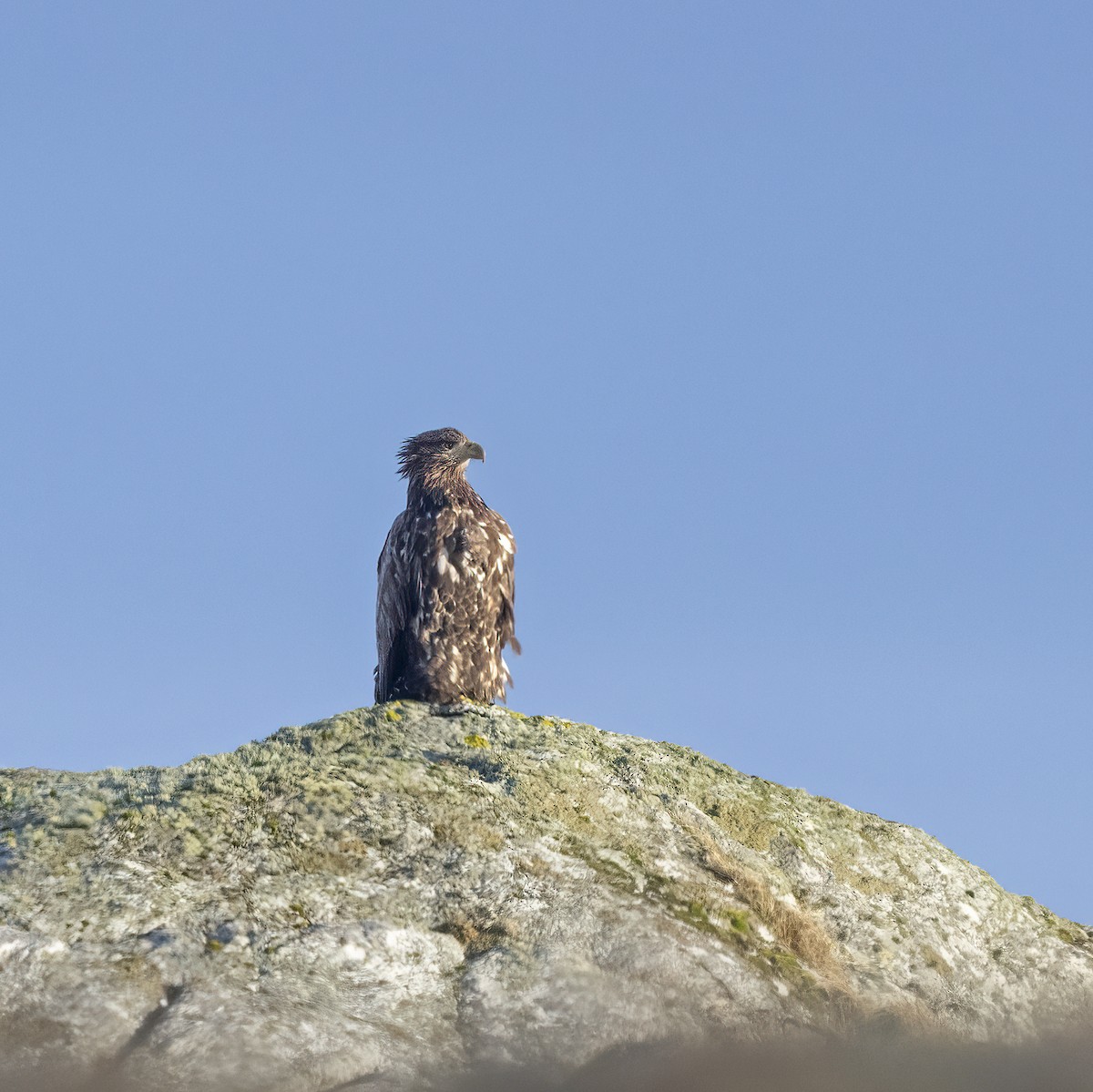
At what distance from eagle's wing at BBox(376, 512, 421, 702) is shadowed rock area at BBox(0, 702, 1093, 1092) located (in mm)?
3668

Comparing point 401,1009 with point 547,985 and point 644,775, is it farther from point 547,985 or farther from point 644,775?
point 644,775

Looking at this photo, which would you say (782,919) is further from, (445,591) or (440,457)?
(440,457)

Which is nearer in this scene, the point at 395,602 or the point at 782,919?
the point at 782,919

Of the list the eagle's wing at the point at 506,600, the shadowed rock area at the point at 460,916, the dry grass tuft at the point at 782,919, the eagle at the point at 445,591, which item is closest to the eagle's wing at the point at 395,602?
the eagle at the point at 445,591

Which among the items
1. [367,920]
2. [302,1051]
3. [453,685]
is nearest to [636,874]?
[367,920]

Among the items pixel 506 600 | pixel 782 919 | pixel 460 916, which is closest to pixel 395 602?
pixel 506 600

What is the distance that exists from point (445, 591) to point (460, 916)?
22.6 feet

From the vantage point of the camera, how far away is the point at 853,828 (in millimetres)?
12102

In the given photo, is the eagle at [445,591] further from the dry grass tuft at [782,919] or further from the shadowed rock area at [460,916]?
the dry grass tuft at [782,919]

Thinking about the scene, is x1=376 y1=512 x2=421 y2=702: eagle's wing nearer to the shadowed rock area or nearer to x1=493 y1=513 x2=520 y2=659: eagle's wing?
x1=493 y1=513 x2=520 y2=659: eagle's wing

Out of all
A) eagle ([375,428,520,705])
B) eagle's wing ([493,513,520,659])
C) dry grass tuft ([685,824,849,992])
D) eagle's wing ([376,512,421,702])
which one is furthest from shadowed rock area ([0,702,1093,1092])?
eagle's wing ([493,513,520,659])

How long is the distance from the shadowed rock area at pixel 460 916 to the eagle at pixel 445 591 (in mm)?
3356

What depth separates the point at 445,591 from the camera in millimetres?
15984

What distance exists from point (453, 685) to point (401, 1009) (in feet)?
24.2
